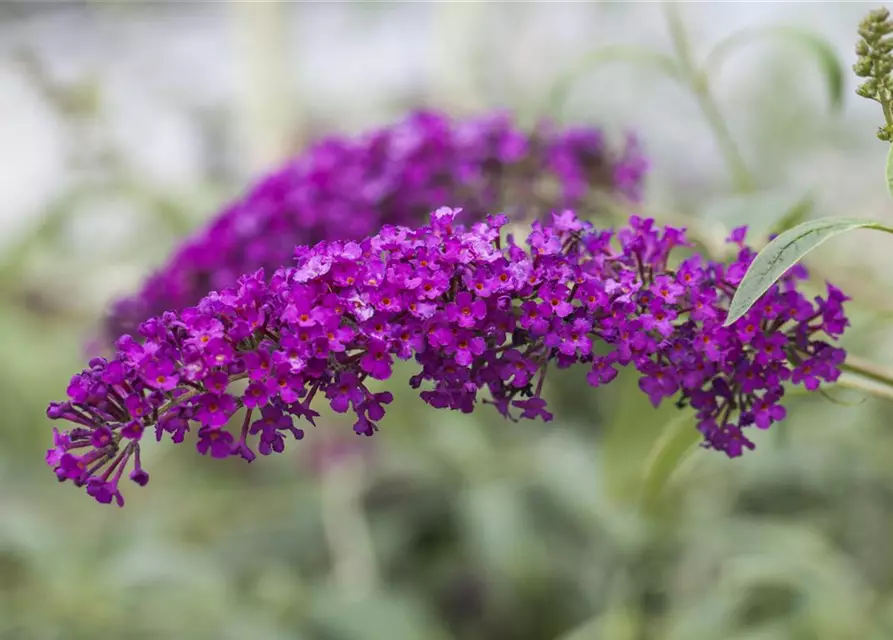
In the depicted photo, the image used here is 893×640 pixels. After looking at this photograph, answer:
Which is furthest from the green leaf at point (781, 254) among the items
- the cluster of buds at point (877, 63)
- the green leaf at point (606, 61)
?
the green leaf at point (606, 61)

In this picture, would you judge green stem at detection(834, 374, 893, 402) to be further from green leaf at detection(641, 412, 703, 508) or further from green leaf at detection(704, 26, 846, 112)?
green leaf at detection(704, 26, 846, 112)

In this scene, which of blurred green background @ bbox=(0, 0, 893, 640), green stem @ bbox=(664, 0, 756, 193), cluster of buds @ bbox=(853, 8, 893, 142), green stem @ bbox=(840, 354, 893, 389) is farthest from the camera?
blurred green background @ bbox=(0, 0, 893, 640)

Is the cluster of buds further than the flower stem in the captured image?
No

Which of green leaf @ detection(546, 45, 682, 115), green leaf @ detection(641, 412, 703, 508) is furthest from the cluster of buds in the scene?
green leaf @ detection(546, 45, 682, 115)

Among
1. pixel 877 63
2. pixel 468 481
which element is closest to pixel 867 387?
pixel 877 63

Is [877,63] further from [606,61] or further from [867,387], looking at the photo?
[606,61]

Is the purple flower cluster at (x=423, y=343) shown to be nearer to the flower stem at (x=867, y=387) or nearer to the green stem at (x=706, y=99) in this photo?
the flower stem at (x=867, y=387)
